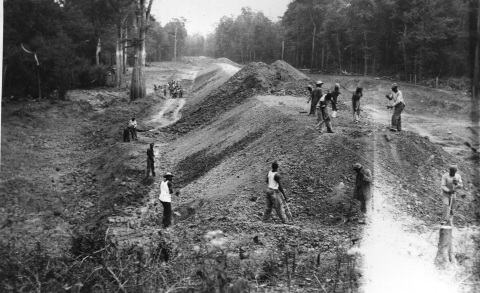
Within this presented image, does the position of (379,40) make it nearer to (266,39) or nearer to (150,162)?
(266,39)

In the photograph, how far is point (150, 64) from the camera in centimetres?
4412

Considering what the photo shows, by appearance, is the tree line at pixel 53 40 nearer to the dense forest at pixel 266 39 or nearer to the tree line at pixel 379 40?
the dense forest at pixel 266 39

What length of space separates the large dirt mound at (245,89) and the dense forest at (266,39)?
77.4 inches

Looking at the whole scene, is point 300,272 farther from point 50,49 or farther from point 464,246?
point 50,49

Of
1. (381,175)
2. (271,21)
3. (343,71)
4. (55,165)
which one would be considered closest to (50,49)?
(55,165)

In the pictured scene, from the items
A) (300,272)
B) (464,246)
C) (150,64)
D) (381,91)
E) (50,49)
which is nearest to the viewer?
(300,272)

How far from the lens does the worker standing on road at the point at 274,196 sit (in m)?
9.60

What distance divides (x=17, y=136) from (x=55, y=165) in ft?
9.21

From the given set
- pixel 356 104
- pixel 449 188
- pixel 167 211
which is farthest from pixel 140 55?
pixel 449 188


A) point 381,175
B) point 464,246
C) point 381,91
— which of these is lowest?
point 464,246

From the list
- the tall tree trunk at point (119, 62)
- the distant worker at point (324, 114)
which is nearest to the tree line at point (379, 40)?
the distant worker at point (324, 114)

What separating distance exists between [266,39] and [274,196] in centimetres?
539

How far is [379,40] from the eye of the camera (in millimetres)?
36688

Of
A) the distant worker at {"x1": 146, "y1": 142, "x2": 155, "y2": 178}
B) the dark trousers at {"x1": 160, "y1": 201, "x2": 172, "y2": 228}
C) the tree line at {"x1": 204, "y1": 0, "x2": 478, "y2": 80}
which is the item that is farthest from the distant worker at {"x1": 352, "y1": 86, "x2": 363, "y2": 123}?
the dark trousers at {"x1": 160, "y1": 201, "x2": 172, "y2": 228}
